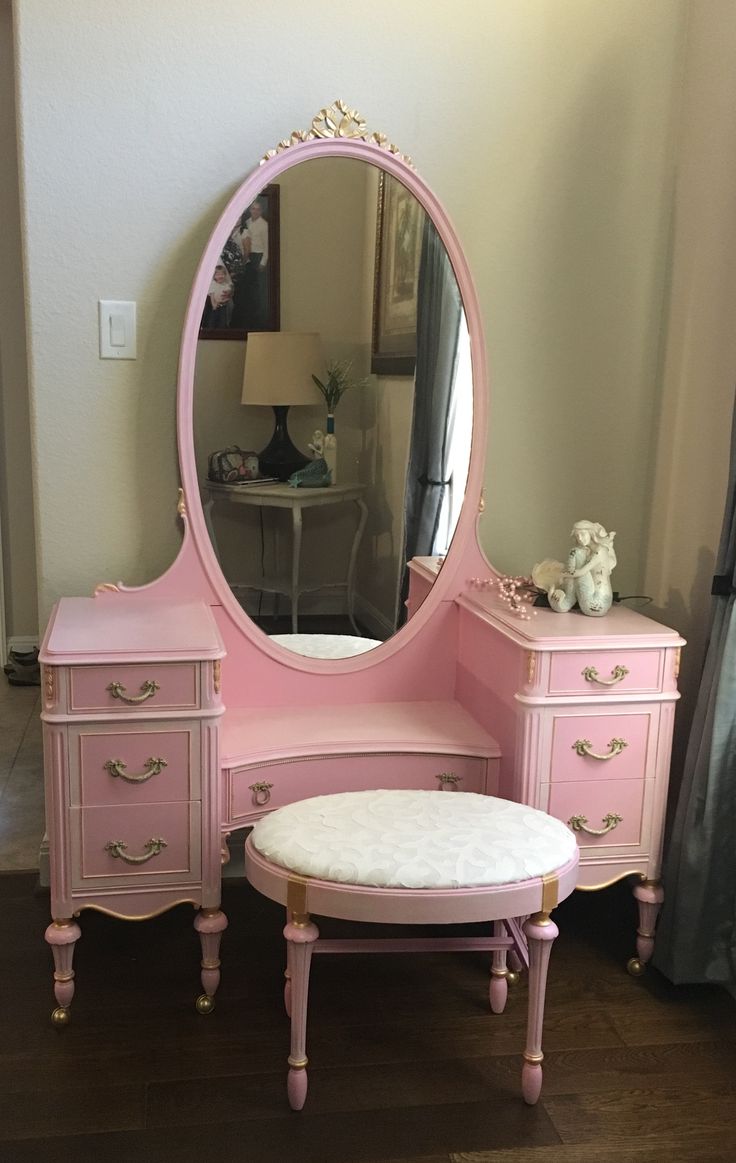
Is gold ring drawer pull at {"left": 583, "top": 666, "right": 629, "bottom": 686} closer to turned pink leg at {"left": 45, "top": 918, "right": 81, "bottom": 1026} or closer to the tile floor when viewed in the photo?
turned pink leg at {"left": 45, "top": 918, "right": 81, "bottom": 1026}

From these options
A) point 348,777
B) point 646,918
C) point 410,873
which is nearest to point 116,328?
point 348,777

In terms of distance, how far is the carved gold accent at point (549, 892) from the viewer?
162 centimetres

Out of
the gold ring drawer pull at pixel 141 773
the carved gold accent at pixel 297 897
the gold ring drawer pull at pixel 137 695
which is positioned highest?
the gold ring drawer pull at pixel 137 695

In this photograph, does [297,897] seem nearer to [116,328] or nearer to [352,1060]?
[352,1060]

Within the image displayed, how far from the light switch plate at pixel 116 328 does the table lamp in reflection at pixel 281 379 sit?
9.8 inches

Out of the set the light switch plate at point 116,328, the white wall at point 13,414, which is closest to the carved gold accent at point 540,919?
the light switch plate at point 116,328

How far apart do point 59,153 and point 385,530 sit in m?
1.01

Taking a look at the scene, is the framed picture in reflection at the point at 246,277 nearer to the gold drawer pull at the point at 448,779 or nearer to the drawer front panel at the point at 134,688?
the drawer front panel at the point at 134,688

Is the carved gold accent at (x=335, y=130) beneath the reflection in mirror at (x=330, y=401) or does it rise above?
above

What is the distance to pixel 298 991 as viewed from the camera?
5.38 ft

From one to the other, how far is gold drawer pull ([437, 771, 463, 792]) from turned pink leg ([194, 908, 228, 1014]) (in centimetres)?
50

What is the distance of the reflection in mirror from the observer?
6.94ft

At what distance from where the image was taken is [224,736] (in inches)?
80.7

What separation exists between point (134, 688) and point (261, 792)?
1.16ft
